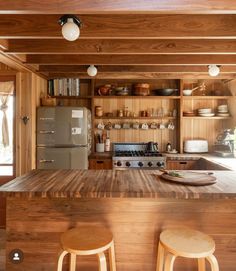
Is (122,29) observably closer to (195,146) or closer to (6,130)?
(6,130)

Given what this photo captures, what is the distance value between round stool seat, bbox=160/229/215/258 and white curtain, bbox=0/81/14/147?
104 inches

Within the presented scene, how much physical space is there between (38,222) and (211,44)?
2.26 m

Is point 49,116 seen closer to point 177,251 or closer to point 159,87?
point 159,87

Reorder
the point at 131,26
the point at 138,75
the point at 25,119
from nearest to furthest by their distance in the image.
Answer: the point at 131,26, the point at 25,119, the point at 138,75

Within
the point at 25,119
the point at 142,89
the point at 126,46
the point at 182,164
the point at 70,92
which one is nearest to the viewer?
the point at 126,46

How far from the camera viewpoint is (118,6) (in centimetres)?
153

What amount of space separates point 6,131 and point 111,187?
2.30 meters

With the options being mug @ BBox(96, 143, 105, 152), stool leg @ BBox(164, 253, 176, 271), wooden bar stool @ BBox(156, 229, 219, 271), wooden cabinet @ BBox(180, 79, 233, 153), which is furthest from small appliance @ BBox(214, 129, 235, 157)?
stool leg @ BBox(164, 253, 176, 271)

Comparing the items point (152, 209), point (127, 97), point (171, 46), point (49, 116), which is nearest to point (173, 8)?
point (171, 46)

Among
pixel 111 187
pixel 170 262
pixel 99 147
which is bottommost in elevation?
pixel 170 262

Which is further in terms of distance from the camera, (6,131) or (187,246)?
(6,131)

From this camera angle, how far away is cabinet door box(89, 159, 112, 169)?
3.76 metres

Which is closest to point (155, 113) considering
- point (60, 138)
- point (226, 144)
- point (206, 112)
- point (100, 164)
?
point (206, 112)

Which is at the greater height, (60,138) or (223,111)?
(223,111)
